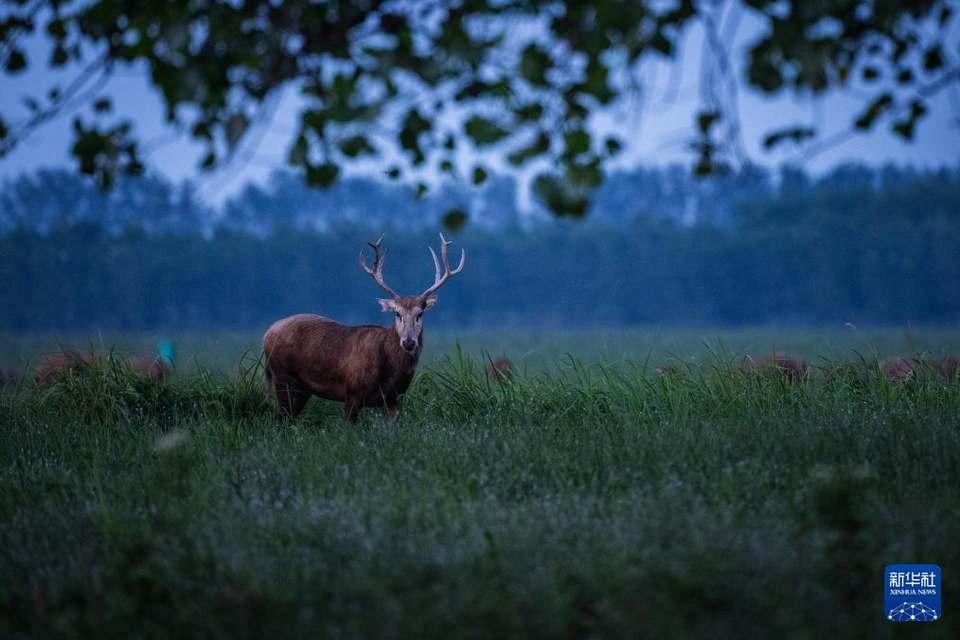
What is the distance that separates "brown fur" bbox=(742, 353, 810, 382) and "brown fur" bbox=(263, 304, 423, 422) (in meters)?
3.61

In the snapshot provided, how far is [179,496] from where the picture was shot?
21.3ft

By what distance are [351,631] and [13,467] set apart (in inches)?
179

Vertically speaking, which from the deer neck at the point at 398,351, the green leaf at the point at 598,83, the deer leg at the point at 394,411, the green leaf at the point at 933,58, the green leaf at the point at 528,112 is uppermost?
the green leaf at the point at 933,58

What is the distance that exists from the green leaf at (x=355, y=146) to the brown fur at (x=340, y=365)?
4038mm

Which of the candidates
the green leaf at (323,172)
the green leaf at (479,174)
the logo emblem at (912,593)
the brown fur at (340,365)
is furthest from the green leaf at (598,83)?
the brown fur at (340,365)

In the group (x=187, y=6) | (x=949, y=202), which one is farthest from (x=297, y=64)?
(x=949, y=202)

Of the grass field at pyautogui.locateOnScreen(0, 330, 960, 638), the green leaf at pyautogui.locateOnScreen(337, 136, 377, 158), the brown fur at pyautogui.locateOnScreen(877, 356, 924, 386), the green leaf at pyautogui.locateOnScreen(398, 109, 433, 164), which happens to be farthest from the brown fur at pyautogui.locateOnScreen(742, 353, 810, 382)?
the green leaf at pyautogui.locateOnScreen(337, 136, 377, 158)

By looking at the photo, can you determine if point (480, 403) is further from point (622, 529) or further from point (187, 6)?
point (187, 6)

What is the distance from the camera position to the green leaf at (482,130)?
503cm

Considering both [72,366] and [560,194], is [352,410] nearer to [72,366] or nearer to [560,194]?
[72,366]

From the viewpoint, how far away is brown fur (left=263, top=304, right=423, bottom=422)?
917cm

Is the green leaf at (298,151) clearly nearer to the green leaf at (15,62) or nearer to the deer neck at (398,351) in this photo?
the green leaf at (15,62)

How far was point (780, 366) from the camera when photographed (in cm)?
→ 995

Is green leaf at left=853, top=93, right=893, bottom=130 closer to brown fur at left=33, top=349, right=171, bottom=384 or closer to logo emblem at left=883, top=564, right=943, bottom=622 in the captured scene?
logo emblem at left=883, top=564, right=943, bottom=622
